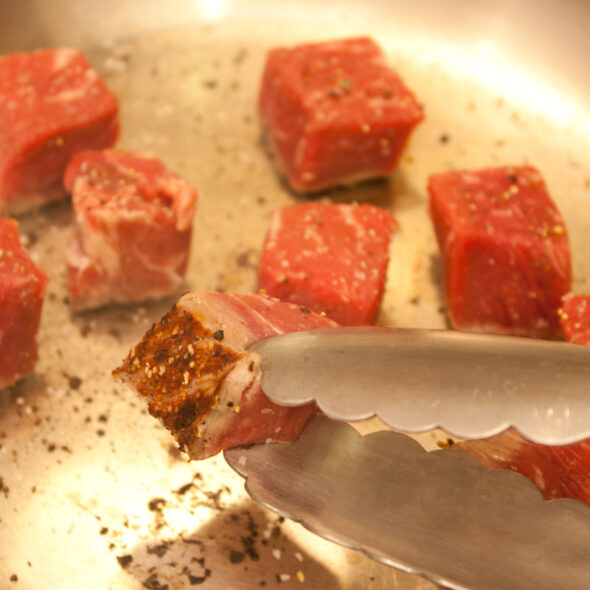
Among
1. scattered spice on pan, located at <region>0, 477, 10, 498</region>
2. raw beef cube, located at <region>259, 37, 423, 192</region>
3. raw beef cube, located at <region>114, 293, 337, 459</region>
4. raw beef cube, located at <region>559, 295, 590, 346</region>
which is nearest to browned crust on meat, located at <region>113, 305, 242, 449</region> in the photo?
raw beef cube, located at <region>114, 293, 337, 459</region>

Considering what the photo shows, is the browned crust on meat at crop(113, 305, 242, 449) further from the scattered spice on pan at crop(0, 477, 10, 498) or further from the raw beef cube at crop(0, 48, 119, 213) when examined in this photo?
the raw beef cube at crop(0, 48, 119, 213)

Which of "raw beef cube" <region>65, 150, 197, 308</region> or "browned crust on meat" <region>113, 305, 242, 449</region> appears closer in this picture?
"browned crust on meat" <region>113, 305, 242, 449</region>

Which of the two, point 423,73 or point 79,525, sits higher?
point 423,73

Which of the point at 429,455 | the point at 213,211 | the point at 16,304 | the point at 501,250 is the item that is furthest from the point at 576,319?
the point at 16,304

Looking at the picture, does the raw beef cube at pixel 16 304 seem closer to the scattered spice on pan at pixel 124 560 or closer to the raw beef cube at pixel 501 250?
the scattered spice on pan at pixel 124 560

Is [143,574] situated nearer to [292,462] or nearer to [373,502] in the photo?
[292,462]

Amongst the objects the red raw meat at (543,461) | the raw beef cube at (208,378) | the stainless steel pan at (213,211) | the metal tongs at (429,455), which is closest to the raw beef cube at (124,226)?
the stainless steel pan at (213,211)

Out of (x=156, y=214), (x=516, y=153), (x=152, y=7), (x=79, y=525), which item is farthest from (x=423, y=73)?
(x=79, y=525)
